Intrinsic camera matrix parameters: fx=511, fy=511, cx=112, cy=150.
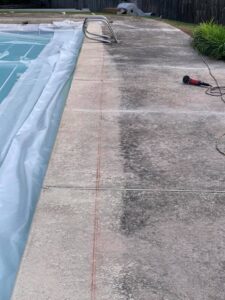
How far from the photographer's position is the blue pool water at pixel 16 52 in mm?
7633

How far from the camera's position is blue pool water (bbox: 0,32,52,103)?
7.63m

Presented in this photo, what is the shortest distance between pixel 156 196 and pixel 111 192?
0.32m

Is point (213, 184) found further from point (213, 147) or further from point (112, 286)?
point (112, 286)

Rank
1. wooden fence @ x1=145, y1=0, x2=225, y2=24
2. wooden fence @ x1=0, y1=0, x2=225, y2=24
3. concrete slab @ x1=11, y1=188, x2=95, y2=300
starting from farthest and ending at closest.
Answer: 1. wooden fence @ x1=0, y1=0, x2=225, y2=24
2. wooden fence @ x1=145, y1=0, x2=225, y2=24
3. concrete slab @ x1=11, y1=188, x2=95, y2=300

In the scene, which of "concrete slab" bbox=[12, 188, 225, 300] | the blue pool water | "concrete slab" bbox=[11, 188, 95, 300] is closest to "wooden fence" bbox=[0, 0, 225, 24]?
the blue pool water

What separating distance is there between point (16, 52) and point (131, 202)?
7.07m

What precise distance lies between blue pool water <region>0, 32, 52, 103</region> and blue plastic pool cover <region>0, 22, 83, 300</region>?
0.02m

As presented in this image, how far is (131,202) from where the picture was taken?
3.54 meters

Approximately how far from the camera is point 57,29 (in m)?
12.0

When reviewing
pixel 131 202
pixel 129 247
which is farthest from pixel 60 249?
pixel 131 202

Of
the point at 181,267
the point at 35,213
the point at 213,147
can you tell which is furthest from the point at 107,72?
the point at 181,267

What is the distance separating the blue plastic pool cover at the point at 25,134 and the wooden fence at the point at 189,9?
7235mm

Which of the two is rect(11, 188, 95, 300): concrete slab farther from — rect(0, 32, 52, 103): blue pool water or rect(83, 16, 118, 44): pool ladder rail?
rect(83, 16, 118, 44): pool ladder rail

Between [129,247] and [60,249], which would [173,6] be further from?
[60,249]
